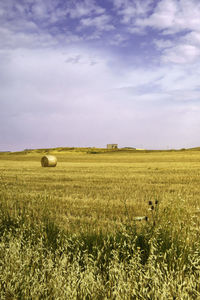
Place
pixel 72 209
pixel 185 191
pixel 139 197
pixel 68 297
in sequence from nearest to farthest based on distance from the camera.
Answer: pixel 68 297
pixel 72 209
pixel 139 197
pixel 185 191

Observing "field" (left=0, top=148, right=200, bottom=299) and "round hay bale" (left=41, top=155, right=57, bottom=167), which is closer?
"field" (left=0, top=148, right=200, bottom=299)

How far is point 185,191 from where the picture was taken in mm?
13055

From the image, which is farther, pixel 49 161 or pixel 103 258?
pixel 49 161

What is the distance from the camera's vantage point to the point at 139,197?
11.8m

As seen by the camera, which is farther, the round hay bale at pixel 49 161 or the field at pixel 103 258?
the round hay bale at pixel 49 161

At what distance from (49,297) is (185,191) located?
10.6 meters

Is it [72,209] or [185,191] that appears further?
[185,191]

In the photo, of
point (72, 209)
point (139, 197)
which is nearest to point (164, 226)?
point (72, 209)

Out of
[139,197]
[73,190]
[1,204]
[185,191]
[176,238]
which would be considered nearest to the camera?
[176,238]

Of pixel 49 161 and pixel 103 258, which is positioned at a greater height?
pixel 49 161

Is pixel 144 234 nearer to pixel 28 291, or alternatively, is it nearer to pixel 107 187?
pixel 28 291

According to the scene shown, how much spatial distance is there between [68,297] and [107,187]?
11.7m

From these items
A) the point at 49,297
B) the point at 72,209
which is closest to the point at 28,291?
the point at 49,297

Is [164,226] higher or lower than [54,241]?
higher
